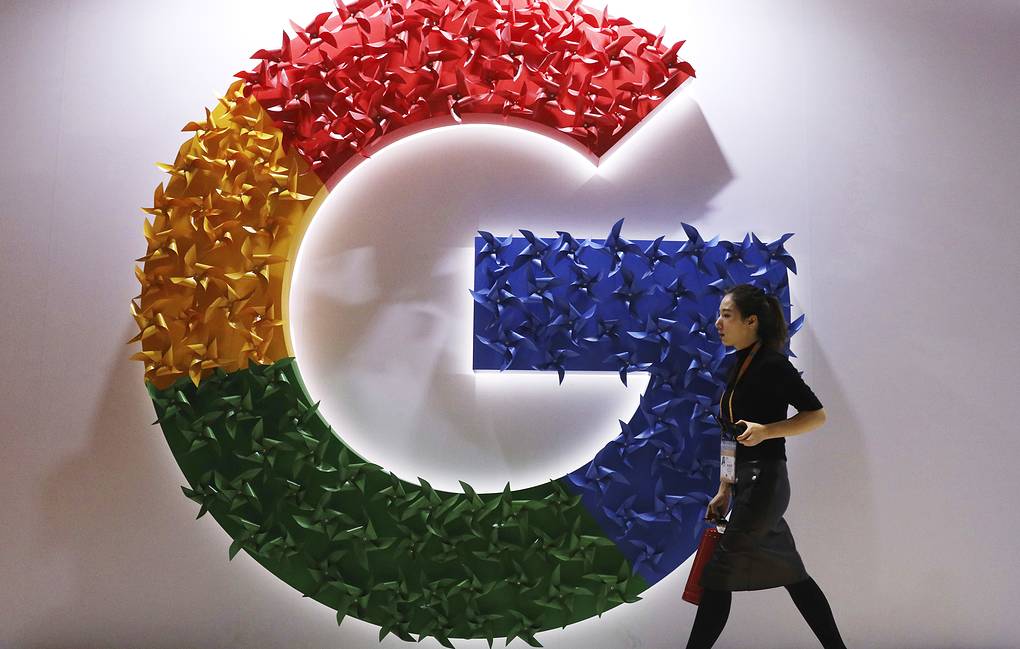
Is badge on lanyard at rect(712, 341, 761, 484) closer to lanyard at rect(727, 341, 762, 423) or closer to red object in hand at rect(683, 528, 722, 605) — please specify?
lanyard at rect(727, 341, 762, 423)

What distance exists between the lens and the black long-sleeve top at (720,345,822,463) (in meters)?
2.10

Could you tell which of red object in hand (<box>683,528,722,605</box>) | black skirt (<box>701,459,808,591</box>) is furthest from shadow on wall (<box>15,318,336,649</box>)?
black skirt (<box>701,459,808,591</box>)

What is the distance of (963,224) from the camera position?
2779 mm

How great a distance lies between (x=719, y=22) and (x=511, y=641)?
231 centimetres

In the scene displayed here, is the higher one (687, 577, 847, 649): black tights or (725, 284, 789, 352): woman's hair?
(725, 284, 789, 352): woman's hair

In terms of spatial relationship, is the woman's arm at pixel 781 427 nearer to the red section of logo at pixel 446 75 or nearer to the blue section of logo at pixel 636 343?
the blue section of logo at pixel 636 343

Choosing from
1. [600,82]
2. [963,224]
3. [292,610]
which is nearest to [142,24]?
[600,82]

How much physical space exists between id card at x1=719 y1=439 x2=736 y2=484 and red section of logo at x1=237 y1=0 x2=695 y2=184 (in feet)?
3.49

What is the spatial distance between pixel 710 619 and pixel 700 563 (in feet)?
0.49

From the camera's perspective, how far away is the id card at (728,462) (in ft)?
6.96

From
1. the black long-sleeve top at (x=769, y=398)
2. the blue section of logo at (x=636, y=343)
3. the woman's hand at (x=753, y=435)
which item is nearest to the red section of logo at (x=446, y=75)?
the blue section of logo at (x=636, y=343)

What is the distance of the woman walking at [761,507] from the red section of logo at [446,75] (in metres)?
0.98

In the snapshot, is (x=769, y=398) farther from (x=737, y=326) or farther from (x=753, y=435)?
(x=737, y=326)

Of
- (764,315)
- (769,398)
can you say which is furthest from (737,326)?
(769,398)
